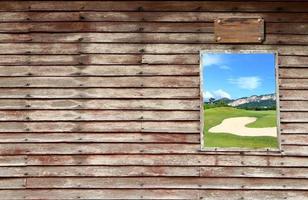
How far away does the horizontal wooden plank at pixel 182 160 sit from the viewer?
10492 millimetres

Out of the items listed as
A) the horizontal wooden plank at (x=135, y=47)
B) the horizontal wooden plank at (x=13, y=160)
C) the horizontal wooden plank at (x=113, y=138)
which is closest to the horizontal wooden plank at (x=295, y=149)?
the horizontal wooden plank at (x=113, y=138)

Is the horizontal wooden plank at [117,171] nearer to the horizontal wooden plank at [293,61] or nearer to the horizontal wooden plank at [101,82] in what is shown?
the horizontal wooden plank at [101,82]

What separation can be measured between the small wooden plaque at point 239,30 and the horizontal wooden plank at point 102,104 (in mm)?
1179

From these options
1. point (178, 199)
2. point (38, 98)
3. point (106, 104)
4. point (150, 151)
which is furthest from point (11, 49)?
point (178, 199)

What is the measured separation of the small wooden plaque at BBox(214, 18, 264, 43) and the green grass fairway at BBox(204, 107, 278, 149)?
118 centimetres

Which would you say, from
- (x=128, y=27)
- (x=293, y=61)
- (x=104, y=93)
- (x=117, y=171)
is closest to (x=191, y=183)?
(x=117, y=171)

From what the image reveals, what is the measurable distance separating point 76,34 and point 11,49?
1118 mm

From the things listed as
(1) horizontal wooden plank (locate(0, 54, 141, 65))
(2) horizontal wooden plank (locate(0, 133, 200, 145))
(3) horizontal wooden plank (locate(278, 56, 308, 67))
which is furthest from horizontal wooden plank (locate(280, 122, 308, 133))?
(1) horizontal wooden plank (locate(0, 54, 141, 65))

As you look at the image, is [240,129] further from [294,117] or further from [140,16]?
[140,16]

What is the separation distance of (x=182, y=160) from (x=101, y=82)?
1852mm

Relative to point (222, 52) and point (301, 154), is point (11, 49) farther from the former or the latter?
point (301, 154)

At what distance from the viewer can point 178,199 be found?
10445mm

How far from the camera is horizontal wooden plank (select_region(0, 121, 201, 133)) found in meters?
10.5

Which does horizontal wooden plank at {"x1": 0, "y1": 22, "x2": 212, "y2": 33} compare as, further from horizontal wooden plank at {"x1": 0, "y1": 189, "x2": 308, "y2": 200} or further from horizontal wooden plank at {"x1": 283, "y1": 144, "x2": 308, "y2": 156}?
horizontal wooden plank at {"x1": 0, "y1": 189, "x2": 308, "y2": 200}
